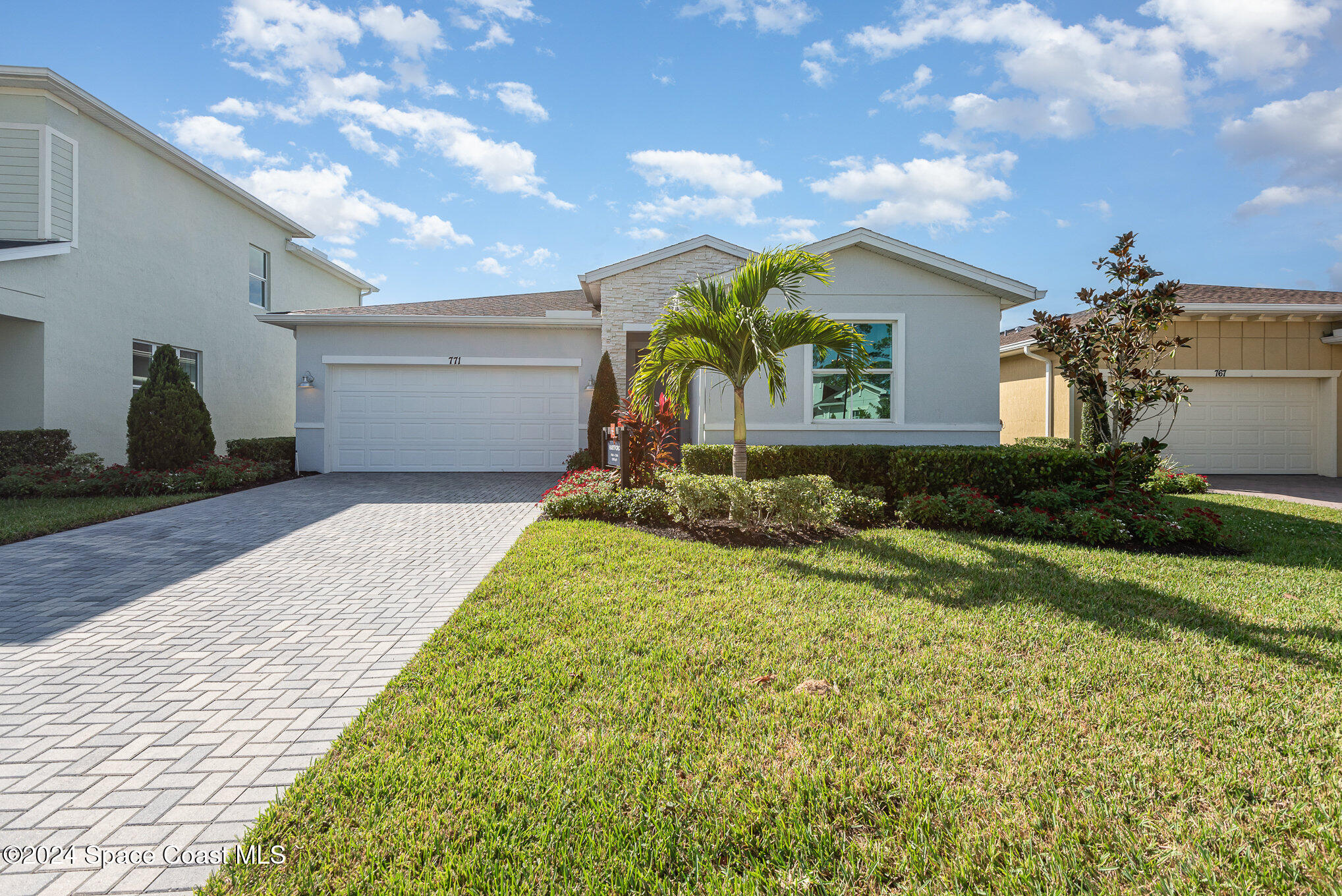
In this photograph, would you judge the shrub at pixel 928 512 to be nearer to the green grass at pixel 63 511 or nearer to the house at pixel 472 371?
the house at pixel 472 371

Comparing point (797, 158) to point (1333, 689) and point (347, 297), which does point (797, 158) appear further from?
point (347, 297)

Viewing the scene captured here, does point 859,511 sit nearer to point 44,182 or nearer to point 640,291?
point 640,291

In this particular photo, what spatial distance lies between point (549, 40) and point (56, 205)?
974cm

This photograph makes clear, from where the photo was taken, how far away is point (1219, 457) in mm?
14500

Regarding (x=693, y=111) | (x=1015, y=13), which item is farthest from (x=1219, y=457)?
(x=693, y=111)

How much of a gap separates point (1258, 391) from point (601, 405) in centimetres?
1530

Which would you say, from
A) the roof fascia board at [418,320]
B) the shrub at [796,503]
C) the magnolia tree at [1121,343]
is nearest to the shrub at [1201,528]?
the magnolia tree at [1121,343]

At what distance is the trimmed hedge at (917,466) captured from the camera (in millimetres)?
8414

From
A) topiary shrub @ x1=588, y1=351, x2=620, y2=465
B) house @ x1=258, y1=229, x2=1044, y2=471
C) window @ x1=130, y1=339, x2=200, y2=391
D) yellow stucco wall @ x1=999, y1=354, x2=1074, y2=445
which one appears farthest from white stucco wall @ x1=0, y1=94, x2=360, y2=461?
yellow stucco wall @ x1=999, y1=354, x2=1074, y2=445

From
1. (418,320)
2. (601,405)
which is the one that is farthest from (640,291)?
(418,320)

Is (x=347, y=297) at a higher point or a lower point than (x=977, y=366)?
higher

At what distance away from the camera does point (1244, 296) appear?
14.6m

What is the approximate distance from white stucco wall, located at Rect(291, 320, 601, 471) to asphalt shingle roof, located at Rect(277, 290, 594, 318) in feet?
1.09

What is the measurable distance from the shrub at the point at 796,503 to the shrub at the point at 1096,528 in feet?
9.00
